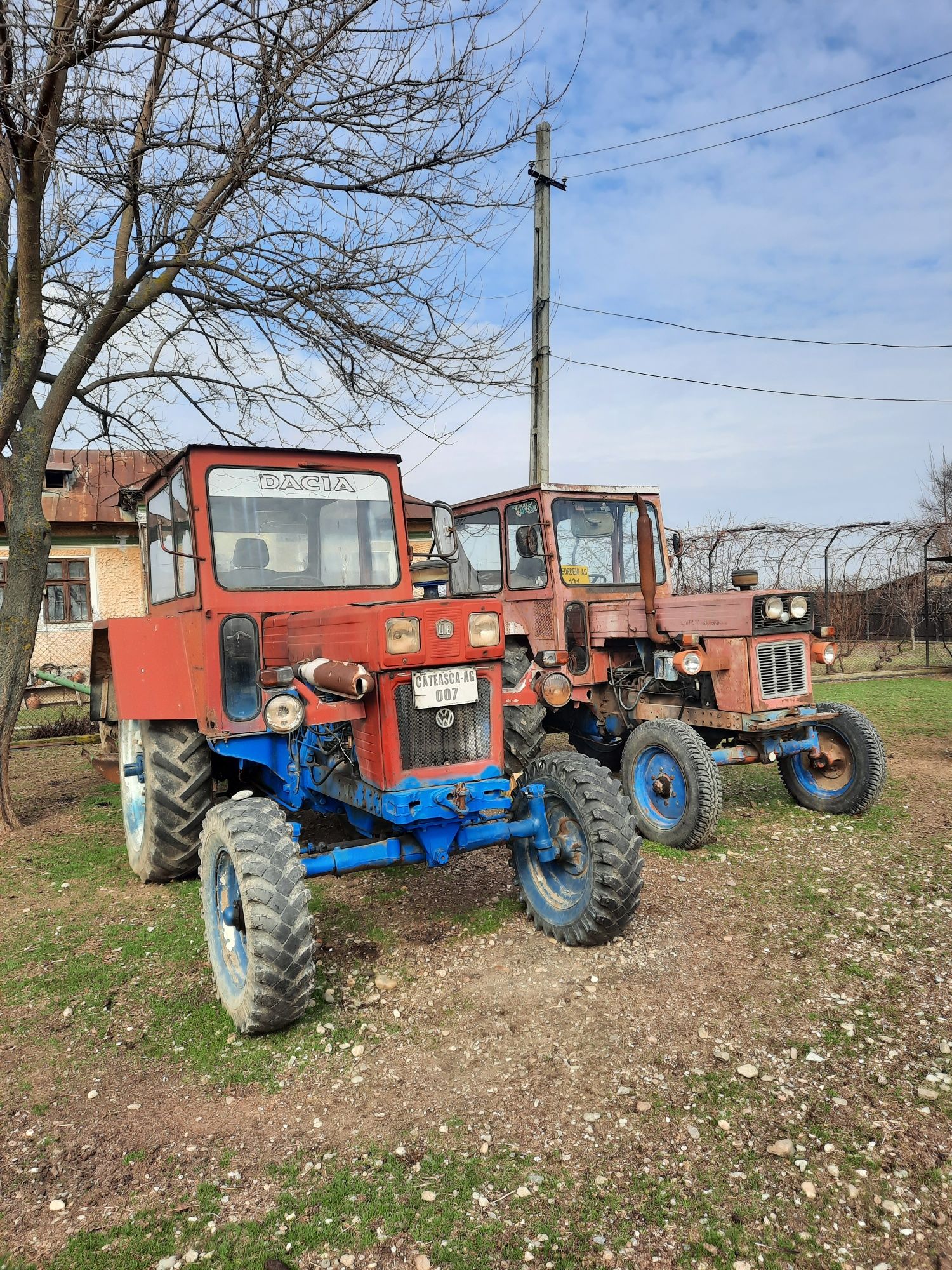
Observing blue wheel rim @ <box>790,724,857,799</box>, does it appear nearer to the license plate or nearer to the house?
the license plate

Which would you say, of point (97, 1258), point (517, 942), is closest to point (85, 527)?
point (517, 942)

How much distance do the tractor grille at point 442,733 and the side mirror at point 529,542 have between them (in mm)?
2985

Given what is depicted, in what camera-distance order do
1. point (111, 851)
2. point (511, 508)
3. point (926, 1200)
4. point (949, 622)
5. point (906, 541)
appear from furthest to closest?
1. point (949, 622)
2. point (906, 541)
3. point (511, 508)
4. point (111, 851)
5. point (926, 1200)

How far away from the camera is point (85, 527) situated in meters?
15.1

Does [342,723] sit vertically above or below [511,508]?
below

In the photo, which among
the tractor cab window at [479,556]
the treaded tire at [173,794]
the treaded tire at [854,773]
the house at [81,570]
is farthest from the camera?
the house at [81,570]

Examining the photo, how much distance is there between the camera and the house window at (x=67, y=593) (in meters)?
15.1

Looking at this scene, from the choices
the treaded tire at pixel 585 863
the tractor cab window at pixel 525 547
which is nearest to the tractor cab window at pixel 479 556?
the tractor cab window at pixel 525 547

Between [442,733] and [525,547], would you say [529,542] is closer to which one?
[525,547]

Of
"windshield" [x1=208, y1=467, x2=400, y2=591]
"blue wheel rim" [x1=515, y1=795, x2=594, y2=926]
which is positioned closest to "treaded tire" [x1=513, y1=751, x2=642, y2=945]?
"blue wheel rim" [x1=515, y1=795, x2=594, y2=926]

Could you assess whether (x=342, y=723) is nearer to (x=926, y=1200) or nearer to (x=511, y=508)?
(x=926, y=1200)

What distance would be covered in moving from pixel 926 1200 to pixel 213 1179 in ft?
6.48

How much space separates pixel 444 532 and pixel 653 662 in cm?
276

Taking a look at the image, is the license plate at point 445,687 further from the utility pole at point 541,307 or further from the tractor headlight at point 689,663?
the utility pole at point 541,307
